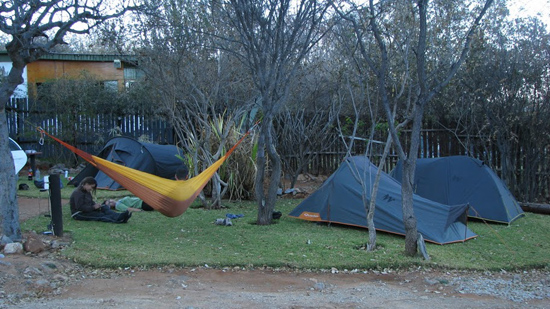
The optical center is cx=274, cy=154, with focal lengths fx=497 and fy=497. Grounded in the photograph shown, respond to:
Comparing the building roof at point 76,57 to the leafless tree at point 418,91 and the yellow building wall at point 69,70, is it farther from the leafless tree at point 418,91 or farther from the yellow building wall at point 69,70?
the leafless tree at point 418,91

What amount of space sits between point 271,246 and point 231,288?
1.76 metres

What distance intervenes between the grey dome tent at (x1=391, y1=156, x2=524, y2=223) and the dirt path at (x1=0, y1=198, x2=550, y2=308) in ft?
12.8

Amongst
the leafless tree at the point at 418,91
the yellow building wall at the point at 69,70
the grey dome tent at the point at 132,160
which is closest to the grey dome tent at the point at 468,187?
the leafless tree at the point at 418,91

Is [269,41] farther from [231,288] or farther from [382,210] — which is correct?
[231,288]

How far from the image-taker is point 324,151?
624 inches

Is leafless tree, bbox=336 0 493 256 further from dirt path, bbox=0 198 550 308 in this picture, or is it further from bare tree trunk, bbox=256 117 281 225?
bare tree trunk, bbox=256 117 281 225

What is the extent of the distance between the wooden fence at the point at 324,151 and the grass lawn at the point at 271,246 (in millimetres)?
3447

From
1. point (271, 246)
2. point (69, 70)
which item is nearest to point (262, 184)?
point (271, 246)

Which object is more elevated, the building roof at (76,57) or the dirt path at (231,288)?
the building roof at (76,57)

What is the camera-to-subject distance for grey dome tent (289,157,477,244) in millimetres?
8016

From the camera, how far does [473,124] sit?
41.8ft

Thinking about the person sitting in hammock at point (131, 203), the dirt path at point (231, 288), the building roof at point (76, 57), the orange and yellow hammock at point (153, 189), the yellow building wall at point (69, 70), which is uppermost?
the building roof at point (76, 57)

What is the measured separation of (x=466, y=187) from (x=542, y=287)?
182 inches

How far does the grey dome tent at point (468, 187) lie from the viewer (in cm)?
1002
